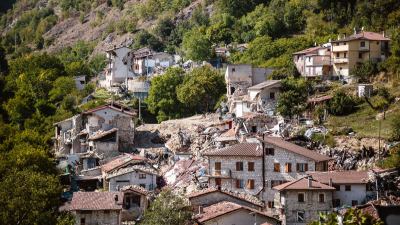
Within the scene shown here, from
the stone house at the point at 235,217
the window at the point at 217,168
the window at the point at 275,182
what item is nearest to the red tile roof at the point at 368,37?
the window at the point at 275,182

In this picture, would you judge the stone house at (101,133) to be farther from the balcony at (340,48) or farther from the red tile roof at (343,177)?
the red tile roof at (343,177)

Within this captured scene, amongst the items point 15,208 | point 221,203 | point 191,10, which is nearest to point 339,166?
point 221,203

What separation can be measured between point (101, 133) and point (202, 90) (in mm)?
11830

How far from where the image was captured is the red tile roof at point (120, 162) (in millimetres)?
52594

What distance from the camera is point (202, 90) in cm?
6725

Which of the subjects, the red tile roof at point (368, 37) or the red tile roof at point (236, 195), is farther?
the red tile roof at point (368, 37)

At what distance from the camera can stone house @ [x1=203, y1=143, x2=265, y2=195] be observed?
46.9 m

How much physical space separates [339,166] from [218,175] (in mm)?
7257

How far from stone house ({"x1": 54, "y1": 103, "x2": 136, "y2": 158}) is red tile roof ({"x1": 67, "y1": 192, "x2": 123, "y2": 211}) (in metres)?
12.4

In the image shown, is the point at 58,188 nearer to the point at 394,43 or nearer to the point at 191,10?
the point at 394,43

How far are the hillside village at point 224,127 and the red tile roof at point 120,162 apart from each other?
19 cm

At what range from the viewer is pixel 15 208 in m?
35.9

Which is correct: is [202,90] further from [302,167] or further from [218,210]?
[218,210]

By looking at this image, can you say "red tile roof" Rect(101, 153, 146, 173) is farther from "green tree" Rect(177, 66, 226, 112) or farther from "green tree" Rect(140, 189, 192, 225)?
"green tree" Rect(177, 66, 226, 112)
